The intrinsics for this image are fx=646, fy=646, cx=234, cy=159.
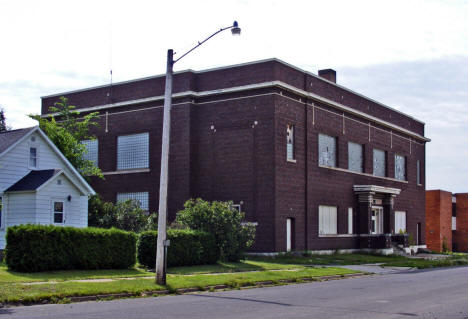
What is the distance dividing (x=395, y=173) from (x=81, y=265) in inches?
1366

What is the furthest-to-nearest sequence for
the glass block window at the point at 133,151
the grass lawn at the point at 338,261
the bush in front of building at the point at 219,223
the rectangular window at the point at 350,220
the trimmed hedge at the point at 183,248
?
the rectangular window at the point at 350,220, the glass block window at the point at 133,151, the grass lawn at the point at 338,261, the bush in front of building at the point at 219,223, the trimmed hedge at the point at 183,248

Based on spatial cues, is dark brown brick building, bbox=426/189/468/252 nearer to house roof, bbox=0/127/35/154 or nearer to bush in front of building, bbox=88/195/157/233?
bush in front of building, bbox=88/195/157/233

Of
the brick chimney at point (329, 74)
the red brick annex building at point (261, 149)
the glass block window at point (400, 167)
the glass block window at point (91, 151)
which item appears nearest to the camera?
the red brick annex building at point (261, 149)

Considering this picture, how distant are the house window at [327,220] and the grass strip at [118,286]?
1576cm

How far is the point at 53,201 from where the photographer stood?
30984 millimetres

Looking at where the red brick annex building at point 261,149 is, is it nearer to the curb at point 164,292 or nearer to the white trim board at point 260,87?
the white trim board at point 260,87

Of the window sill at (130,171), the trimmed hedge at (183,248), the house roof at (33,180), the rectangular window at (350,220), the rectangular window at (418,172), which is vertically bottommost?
the trimmed hedge at (183,248)

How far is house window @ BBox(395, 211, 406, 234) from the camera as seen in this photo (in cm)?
5110

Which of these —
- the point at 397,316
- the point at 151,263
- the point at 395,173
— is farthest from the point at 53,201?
the point at 395,173

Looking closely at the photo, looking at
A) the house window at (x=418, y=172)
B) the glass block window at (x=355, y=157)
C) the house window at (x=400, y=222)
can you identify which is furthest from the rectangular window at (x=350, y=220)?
the house window at (x=418, y=172)

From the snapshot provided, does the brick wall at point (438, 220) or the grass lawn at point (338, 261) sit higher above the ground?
the brick wall at point (438, 220)

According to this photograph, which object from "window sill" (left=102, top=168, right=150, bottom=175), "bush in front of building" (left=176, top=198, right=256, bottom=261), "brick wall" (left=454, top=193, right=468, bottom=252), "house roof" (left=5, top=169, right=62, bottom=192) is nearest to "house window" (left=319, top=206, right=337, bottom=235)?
"window sill" (left=102, top=168, right=150, bottom=175)

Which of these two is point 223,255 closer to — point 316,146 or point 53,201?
point 53,201

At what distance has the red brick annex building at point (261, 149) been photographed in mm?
37031
